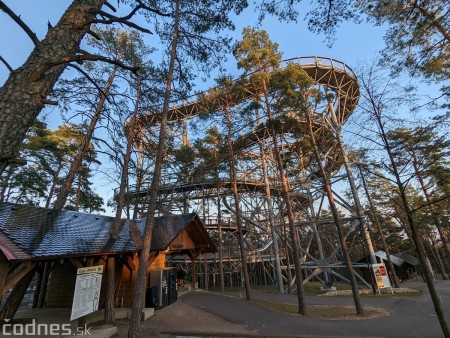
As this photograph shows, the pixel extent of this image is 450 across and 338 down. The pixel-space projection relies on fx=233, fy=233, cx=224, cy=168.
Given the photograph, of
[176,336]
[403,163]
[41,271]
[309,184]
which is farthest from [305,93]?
[41,271]

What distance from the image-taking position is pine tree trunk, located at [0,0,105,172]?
235 centimetres

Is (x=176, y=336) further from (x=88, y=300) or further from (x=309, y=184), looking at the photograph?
(x=309, y=184)

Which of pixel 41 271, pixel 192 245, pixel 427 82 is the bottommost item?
pixel 41 271

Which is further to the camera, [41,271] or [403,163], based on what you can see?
[41,271]

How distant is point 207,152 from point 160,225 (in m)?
6.39

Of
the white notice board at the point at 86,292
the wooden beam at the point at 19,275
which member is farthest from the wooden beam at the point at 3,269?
the white notice board at the point at 86,292

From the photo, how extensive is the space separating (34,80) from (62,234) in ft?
20.0

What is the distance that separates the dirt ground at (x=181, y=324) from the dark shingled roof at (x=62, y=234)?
2.45 metres

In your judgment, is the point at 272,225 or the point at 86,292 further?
the point at 272,225

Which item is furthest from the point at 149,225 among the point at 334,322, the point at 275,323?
the point at 334,322

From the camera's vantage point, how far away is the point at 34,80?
2.59 meters

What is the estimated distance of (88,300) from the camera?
19.4 ft

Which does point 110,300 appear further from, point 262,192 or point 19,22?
point 262,192

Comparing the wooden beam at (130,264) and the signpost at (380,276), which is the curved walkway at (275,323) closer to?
the wooden beam at (130,264)
